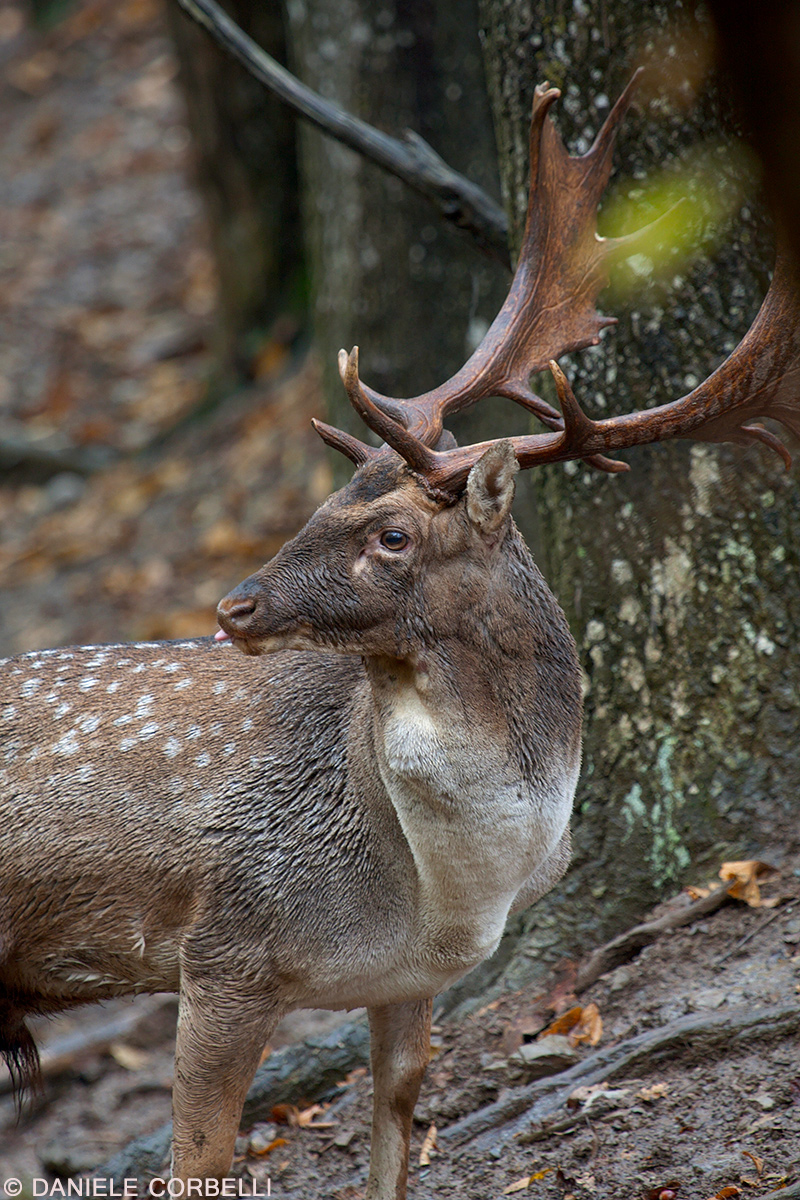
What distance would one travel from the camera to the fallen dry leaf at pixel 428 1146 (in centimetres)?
473

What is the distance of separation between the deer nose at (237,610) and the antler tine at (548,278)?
1.08m

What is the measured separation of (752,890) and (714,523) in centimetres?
147

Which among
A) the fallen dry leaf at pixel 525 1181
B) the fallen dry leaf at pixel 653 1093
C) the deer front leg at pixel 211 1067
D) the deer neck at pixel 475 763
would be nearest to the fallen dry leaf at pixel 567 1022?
the fallen dry leaf at pixel 653 1093

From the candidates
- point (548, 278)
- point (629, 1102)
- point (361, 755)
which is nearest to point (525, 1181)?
point (629, 1102)

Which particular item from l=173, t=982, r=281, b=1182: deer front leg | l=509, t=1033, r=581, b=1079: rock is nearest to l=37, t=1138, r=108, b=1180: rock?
l=173, t=982, r=281, b=1182: deer front leg

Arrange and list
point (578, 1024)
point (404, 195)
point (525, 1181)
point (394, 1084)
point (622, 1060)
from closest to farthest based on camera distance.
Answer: point (525, 1181), point (394, 1084), point (622, 1060), point (578, 1024), point (404, 195)

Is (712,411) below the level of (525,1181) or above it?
above

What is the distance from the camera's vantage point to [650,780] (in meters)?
5.11

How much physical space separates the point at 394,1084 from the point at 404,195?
17.1 feet

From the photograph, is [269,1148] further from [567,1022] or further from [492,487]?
[492,487]

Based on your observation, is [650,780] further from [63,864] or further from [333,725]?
[63,864]

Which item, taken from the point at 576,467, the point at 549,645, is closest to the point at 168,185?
the point at 576,467

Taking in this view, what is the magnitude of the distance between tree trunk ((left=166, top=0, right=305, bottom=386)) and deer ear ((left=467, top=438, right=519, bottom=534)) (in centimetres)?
876

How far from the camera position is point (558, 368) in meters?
3.61
